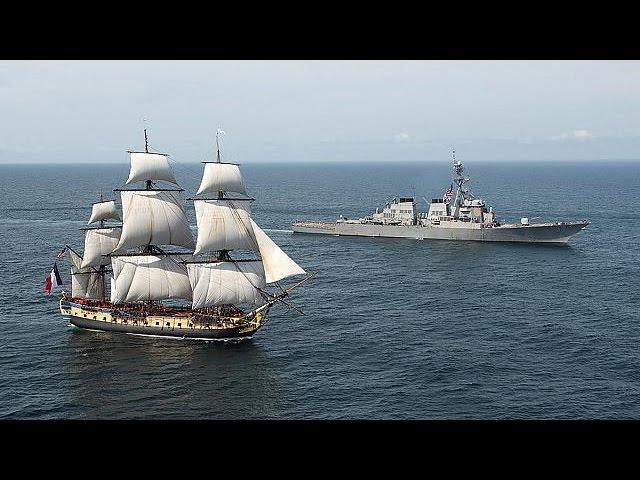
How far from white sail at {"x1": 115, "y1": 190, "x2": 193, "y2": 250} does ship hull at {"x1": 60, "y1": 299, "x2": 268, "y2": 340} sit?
823 cm

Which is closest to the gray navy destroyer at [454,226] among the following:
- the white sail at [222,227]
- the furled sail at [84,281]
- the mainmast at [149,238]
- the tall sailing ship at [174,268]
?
the tall sailing ship at [174,268]

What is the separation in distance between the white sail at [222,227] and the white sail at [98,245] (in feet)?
37.2

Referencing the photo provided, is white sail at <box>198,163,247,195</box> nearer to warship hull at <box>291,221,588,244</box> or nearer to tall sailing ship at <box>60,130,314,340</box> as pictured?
tall sailing ship at <box>60,130,314,340</box>

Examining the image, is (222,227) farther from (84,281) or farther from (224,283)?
(84,281)

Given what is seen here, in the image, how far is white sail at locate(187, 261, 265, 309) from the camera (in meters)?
66.3

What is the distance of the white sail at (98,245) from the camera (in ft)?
236

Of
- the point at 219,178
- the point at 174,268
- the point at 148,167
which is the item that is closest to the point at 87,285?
the point at 174,268

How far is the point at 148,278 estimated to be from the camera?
6856 cm
